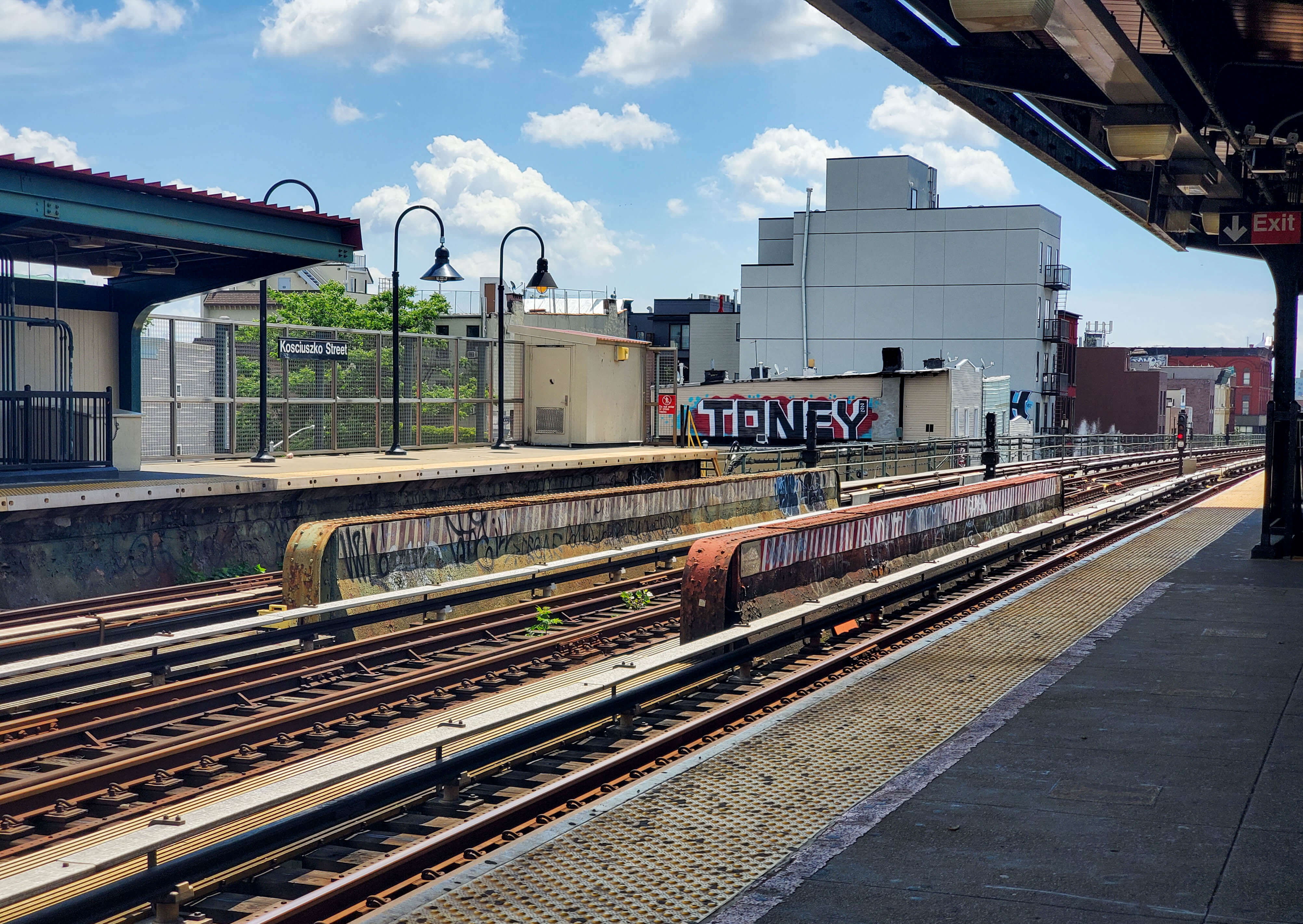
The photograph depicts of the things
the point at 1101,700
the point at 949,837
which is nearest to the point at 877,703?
the point at 1101,700

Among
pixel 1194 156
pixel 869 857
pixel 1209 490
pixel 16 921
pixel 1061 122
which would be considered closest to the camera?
pixel 16 921

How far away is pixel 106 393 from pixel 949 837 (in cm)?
1389

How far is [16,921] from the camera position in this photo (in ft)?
15.5

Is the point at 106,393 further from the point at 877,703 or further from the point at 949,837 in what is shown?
the point at 949,837

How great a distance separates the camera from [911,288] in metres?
70.5

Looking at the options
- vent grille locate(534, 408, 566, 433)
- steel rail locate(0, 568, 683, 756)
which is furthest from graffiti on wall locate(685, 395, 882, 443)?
steel rail locate(0, 568, 683, 756)

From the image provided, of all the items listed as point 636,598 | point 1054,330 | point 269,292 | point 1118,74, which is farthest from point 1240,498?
point 269,292

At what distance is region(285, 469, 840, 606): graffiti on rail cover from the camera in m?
11.9

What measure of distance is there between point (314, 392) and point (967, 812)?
19325mm

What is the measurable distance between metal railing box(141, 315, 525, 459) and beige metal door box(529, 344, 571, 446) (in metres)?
0.35

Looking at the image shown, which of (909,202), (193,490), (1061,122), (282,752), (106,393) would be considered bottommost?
(282,752)

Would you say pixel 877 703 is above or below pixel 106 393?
below

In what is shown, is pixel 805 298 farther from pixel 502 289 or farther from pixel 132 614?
pixel 132 614

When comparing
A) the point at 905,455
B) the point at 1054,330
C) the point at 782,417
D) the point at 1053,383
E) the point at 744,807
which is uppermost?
the point at 1054,330
